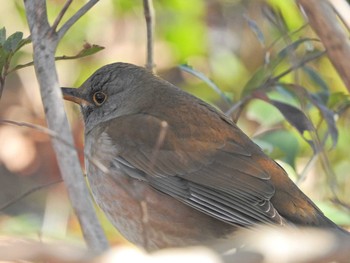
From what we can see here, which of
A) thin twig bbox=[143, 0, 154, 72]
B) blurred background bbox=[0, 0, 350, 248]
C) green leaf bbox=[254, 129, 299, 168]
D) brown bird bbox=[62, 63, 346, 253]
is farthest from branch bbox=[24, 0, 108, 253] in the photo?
blurred background bbox=[0, 0, 350, 248]

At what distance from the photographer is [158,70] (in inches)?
322

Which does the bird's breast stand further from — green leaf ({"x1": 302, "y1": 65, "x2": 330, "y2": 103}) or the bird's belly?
green leaf ({"x1": 302, "y1": 65, "x2": 330, "y2": 103})

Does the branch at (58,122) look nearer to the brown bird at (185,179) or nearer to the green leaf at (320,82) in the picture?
the brown bird at (185,179)

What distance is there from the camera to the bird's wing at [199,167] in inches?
165

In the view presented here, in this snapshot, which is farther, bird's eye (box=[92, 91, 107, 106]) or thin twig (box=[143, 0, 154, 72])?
bird's eye (box=[92, 91, 107, 106])

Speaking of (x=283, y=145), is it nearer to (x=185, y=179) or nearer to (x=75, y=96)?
(x=185, y=179)

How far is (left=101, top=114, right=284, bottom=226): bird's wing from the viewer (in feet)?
13.7

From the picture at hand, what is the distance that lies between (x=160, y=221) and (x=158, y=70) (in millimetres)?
4058

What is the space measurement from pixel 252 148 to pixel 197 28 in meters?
3.21

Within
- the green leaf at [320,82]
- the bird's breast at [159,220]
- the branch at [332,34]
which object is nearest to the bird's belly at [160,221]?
the bird's breast at [159,220]

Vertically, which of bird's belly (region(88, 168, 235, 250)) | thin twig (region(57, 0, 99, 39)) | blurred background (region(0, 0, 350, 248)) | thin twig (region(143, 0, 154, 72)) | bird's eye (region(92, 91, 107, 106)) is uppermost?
blurred background (region(0, 0, 350, 248))

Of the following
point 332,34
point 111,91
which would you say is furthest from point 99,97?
point 332,34

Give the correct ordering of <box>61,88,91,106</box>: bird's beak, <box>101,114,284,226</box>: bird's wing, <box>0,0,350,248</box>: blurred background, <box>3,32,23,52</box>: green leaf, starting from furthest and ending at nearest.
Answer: <box>0,0,350,248</box>: blurred background, <box>61,88,91,106</box>: bird's beak, <box>101,114,284,226</box>: bird's wing, <box>3,32,23,52</box>: green leaf

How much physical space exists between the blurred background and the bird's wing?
3.47ft
